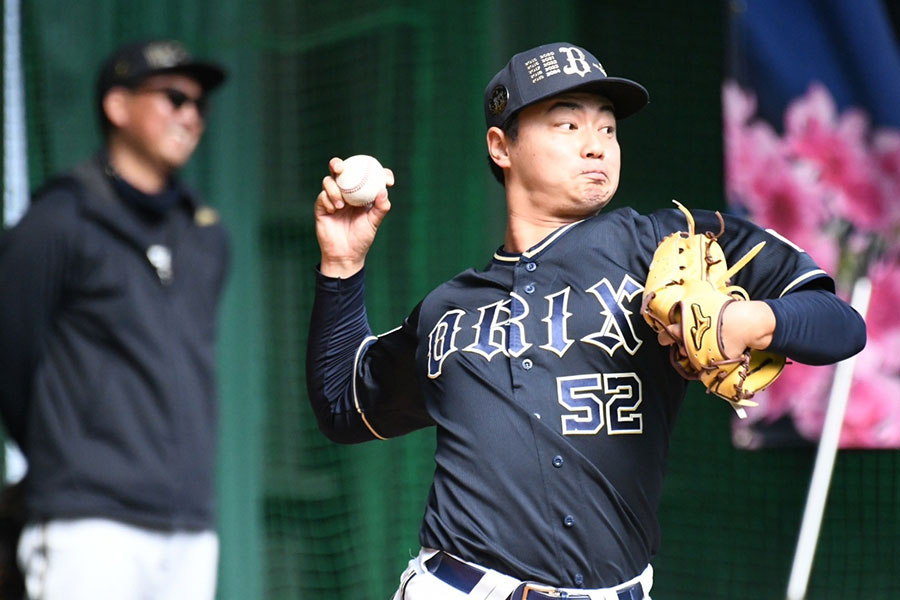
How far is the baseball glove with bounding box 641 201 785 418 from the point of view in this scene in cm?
221

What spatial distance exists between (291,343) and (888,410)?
213 cm

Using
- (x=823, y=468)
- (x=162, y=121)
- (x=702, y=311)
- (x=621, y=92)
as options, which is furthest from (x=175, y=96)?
(x=823, y=468)

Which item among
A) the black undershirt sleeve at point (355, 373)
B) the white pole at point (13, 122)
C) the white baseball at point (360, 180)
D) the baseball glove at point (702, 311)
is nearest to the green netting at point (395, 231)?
the white pole at point (13, 122)

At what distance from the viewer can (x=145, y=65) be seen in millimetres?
3309

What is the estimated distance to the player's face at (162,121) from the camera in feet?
10.7

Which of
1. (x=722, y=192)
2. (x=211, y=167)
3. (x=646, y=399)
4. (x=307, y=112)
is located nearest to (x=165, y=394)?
(x=646, y=399)

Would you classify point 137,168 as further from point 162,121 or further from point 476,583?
point 476,583

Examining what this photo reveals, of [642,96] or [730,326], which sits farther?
[642,96]

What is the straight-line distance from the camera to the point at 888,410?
448 centimetres

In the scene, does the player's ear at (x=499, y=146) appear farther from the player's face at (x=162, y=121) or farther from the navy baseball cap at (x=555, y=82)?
the player's face at (x=162, y=121)

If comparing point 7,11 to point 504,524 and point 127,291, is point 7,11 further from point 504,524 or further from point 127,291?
point 504,524

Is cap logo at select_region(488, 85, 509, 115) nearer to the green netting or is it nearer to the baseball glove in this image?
the baseball glove

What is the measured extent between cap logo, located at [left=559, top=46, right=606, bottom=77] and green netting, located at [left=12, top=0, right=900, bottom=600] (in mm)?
2297

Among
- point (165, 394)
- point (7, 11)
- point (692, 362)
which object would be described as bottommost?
point (165, 394)
